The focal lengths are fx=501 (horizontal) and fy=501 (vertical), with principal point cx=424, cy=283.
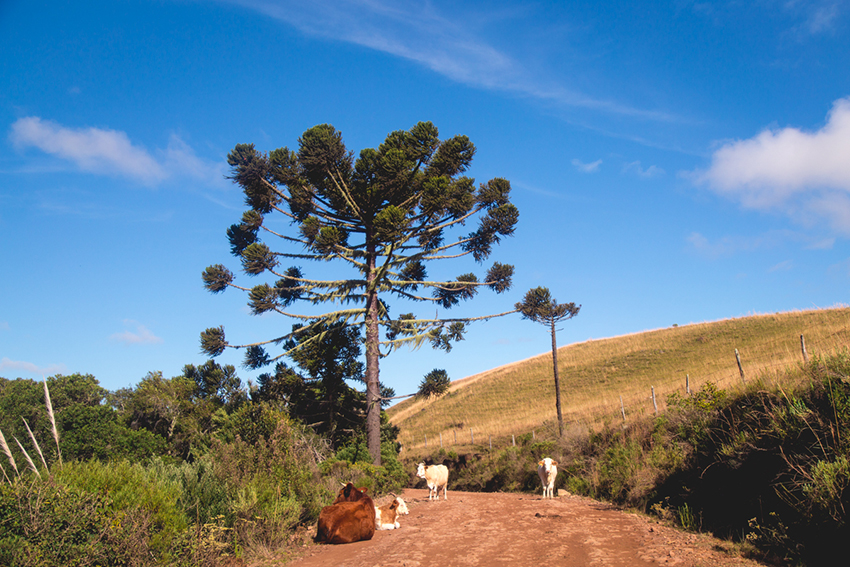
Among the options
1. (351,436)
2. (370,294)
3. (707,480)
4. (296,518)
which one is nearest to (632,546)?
(707,480)

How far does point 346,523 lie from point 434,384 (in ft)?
34.8

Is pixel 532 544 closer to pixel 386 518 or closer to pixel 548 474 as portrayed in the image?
pixel 386 518

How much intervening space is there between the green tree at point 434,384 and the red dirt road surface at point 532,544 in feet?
27.3

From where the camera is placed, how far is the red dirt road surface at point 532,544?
636 cm

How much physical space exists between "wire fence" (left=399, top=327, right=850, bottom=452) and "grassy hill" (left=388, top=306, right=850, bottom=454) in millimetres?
166

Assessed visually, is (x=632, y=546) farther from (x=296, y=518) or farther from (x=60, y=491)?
(x=60, y=491)

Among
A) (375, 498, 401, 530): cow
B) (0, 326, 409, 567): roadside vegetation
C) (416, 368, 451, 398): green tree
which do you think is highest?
(416, 368, 451, 398): green tree

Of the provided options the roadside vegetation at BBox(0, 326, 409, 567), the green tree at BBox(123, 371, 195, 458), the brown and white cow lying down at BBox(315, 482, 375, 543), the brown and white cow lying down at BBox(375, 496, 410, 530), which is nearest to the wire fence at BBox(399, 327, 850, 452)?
the roadside vegetation at BBox(0, 326, 409, 567)

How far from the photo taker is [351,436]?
78.6 ft

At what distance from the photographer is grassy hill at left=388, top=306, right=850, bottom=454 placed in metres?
34.3

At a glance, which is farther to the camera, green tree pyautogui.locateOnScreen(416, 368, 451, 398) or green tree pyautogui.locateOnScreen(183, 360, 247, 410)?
green tree pyautogui.locateOnScreen(183, 360, 247, 410)

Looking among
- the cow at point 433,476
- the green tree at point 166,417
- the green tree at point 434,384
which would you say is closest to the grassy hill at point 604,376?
the green tree at point 434,384

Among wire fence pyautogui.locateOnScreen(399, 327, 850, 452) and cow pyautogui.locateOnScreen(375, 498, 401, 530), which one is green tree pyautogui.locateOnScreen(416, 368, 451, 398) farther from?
cow pyautogui.locateOnScreen(375, 498, 401, 530)

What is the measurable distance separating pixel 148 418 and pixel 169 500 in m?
19.4
